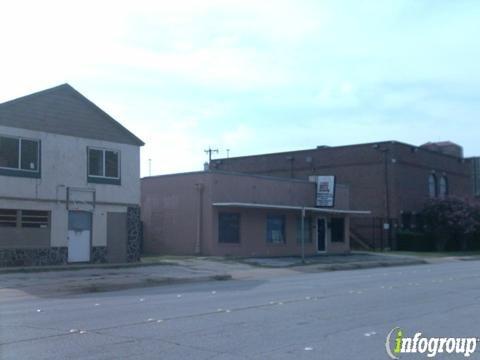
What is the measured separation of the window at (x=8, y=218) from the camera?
25156 mm

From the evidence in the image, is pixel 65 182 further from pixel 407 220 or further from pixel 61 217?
pixel 407 220

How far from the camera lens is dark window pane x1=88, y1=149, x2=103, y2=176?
2817 centimetres

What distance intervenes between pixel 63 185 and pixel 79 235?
7.12ft

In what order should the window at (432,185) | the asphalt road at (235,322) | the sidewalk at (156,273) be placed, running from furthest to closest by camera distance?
the window at (432,185), the sidewalk at (156,273), the asphalt road at (235,322)

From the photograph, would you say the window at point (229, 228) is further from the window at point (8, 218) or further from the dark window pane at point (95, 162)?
the window at point (8, 218)

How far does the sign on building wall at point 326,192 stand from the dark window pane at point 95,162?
573 inches

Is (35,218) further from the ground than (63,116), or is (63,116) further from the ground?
(63,116)

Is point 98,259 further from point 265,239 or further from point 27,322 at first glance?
point 27,322

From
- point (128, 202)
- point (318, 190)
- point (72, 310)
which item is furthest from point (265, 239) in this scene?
point (72, 310)

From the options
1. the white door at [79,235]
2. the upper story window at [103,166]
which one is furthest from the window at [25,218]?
the upper story window at [103,166]

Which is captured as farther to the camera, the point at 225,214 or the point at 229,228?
the point at 229,228

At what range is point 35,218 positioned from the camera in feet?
85.9
